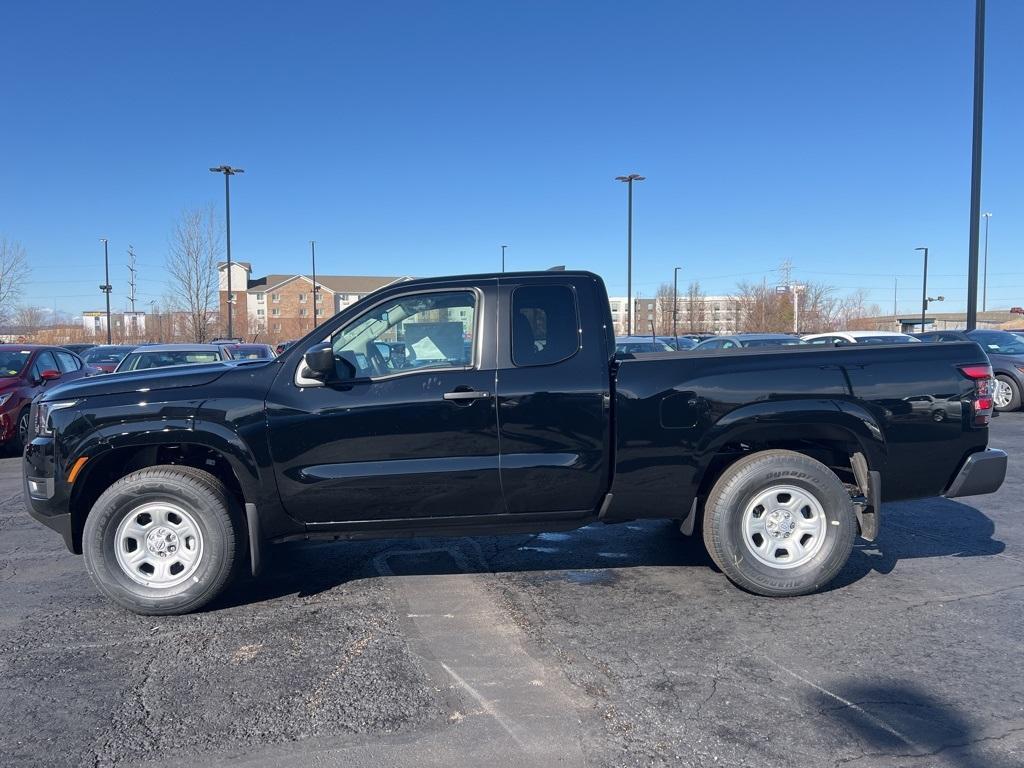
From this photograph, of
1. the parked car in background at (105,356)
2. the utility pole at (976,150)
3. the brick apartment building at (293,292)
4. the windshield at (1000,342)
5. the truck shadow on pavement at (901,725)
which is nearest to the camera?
the truck shadow on pavement at (901,725)

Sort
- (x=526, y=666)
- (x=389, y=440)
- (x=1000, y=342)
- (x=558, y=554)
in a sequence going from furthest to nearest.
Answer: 1. (x=1000, y=342)
2. (x=558, y=554)
3. (x=389, y=440)
4. (x=526, y=666)

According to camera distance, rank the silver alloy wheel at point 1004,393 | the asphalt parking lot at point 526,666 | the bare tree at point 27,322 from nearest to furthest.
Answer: the asphalt parking lot at point 526,666
the silver alloy wheel at point 1004,393
the bare tree at point 27,322

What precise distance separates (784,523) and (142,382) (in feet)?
13.1

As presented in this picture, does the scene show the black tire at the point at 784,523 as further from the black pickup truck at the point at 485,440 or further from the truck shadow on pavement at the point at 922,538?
the truck shadow on pavement at the point at 922,538

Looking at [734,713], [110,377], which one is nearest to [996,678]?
[734,713]

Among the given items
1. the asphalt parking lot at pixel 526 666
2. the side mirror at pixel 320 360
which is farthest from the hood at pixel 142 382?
the asphalt parking lot at pixel 526 666

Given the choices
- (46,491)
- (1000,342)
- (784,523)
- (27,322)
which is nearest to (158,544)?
(46,491)

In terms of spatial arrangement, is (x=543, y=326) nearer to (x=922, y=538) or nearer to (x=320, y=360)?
(x=320, y=360)

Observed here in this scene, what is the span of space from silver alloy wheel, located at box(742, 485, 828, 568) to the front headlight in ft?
13.7

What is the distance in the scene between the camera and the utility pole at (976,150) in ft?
51.6

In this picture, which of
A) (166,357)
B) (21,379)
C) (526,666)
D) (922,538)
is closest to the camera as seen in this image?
(526,666)

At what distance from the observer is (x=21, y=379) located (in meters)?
10.8

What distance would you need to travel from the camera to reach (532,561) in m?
5.50

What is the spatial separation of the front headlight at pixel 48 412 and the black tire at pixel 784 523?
394cm
